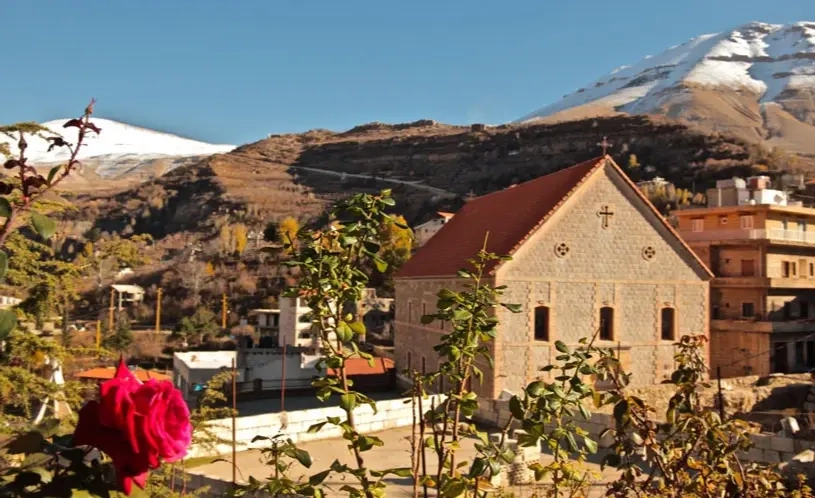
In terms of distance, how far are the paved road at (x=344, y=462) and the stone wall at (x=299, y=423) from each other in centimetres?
22

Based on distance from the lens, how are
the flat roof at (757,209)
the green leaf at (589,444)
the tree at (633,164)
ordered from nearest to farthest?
the green leaf at (589,444) < the flat roof at (757,209) < the tree at (633,164)

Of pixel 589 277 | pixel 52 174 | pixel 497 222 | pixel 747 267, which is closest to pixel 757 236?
pixel 747 267

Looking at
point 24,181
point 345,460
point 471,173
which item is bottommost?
point 345,460

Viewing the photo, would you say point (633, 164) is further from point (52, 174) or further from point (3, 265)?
point (3, 265)

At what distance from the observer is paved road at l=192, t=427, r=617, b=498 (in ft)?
Result: 36.1

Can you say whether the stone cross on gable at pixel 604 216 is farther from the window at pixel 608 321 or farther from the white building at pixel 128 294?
the white building at pixel 128 294

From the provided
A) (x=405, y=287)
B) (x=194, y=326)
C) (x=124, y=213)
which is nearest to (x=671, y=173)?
(x=194, y=326)

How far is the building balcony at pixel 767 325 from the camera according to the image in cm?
3111

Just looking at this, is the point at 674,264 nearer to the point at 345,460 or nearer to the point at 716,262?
the point at 716,262

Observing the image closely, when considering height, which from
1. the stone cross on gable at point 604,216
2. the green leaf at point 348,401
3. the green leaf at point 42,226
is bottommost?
the green leaf at point 348,401

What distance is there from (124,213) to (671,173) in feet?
309

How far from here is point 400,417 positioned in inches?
669

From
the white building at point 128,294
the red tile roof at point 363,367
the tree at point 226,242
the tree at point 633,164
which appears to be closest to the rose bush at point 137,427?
the red tile roof at point 363,367

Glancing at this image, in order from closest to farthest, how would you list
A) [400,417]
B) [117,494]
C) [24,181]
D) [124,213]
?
A: [117,494]
[24,181]
[400,417]
[124,213]
